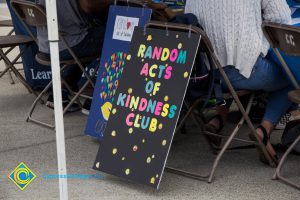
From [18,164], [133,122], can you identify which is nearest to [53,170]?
[18,164]

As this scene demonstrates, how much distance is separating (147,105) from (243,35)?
0.72 m

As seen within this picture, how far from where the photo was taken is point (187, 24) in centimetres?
375

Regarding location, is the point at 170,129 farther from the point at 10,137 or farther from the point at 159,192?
the point at 10,137

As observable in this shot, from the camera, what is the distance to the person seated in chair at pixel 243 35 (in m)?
3.77

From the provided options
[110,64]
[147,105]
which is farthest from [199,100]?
[110,64]

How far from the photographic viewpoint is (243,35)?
3.78 metres

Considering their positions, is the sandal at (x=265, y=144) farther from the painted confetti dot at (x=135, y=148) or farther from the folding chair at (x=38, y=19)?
the folding chair at (x=38, y=19)

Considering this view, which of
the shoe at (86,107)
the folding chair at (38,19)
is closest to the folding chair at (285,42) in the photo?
the folding chair at (38,19)

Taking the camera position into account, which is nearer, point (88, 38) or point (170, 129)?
point (170, 129)

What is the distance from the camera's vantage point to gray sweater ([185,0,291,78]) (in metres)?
3.76

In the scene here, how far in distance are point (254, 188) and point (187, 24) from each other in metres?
1.05

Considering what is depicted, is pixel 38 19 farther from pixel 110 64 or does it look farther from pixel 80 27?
pixel 110 64

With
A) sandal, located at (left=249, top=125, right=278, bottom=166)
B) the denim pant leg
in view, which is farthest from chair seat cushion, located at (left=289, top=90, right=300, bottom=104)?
the denim pant leg

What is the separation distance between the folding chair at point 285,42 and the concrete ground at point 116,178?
9.2 inches
